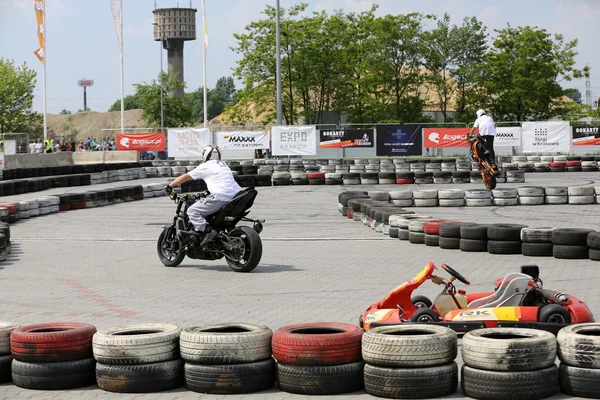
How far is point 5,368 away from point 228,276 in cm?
474

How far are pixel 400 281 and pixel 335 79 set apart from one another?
53.2 metres

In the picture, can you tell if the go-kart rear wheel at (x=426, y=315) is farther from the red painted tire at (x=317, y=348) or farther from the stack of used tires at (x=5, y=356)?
the stack of used tires at (x=5, y=356)

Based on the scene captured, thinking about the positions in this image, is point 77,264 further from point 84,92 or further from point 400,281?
point 84,92

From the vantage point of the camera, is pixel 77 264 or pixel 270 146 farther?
pixel 270 146

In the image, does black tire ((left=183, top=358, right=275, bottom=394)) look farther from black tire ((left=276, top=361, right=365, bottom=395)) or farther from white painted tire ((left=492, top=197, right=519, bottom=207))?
white painted tire ((left=492, top=197, right=519, bottom=207))

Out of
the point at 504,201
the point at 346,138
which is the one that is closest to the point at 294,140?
the point at 346,138

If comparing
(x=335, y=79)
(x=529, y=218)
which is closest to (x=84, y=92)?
(x=335, y=79)

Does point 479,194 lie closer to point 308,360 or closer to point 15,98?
point 308,360

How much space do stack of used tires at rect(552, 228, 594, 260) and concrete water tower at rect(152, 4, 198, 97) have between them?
331 ft

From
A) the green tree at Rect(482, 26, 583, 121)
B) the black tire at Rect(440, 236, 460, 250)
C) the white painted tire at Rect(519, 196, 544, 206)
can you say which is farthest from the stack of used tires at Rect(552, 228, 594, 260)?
the green tree at Rect(482, 26, 583, 121)

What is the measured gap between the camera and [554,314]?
6.80 meters

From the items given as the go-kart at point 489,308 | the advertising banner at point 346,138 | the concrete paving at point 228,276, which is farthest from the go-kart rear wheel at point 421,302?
the advertising banner at point 346,138

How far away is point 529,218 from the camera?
17203 millimetres

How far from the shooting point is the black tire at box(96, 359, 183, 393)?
5.70 metres
